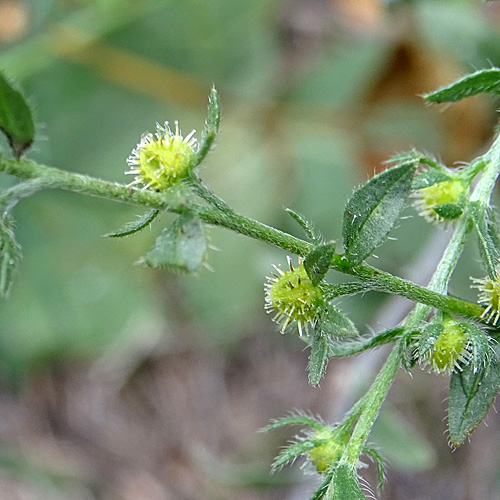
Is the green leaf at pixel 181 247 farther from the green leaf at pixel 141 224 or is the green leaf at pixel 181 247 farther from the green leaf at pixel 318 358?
the green leaf at pixel 318 358

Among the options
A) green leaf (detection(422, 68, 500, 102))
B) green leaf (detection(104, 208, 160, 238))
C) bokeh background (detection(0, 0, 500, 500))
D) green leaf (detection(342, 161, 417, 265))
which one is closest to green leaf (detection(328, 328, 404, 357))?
green leaf (detection(342, 161, 417, 265))

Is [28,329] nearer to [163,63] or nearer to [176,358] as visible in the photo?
[176,358]

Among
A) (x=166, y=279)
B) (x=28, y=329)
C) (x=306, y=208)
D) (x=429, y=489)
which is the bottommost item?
(x=429, y=489)

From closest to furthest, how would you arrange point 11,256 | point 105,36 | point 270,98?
point 11,256 → point 105,36 → point 270,98

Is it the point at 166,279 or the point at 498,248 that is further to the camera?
the point at 166,279

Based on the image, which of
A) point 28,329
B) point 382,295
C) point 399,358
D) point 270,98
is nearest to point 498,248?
point 399,358

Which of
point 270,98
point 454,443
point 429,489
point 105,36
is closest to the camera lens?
point 454,443

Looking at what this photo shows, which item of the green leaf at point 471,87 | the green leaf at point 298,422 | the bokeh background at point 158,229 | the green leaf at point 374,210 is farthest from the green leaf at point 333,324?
the bokeh background at point 158,229
